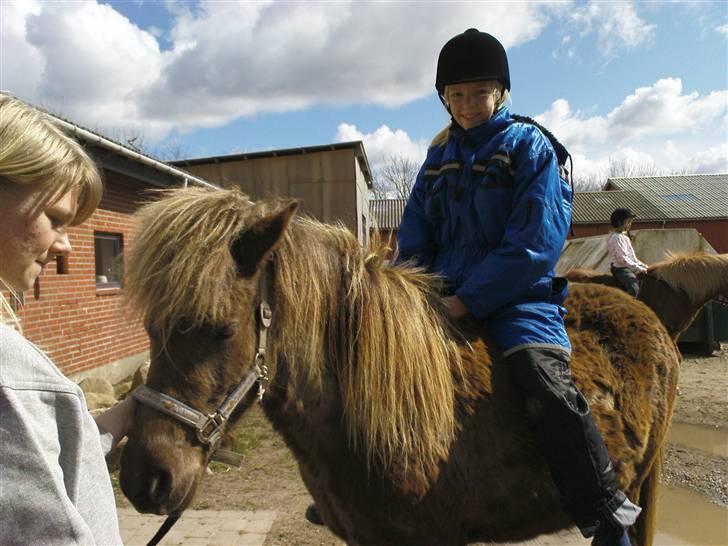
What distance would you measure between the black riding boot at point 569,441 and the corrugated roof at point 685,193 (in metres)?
30.7

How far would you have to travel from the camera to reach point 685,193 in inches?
1225

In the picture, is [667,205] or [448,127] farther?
[667,205]

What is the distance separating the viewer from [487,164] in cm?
226

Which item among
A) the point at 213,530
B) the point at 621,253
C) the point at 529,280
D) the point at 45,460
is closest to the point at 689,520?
the point at 529,280

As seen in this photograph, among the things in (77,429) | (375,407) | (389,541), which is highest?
(77,429)

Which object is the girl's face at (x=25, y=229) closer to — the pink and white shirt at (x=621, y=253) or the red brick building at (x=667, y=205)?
the pink and white shirt at (x=621, y=253)

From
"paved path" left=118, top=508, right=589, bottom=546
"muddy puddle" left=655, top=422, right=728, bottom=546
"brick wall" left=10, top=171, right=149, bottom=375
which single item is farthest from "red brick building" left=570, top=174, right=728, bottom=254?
"paved path" left=118, top=508, right=589, bottom=546

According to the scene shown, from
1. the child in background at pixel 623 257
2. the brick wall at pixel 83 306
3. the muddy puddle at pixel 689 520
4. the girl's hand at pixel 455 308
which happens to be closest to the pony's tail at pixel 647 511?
the muddy puddle at pixel 689 520

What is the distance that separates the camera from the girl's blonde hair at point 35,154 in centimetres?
91

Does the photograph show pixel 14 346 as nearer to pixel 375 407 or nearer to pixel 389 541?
pixel 375 407

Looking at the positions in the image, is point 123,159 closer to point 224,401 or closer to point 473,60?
point 473,60

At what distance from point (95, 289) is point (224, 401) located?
270 inches

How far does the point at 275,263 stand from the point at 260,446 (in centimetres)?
457

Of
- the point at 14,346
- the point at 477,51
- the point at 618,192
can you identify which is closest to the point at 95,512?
the point at 14,346
